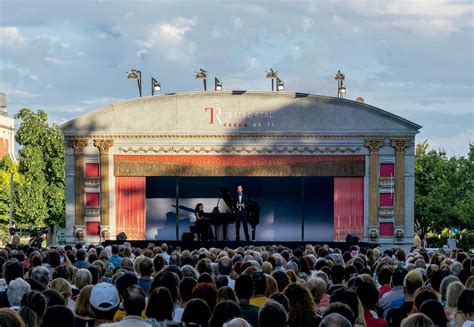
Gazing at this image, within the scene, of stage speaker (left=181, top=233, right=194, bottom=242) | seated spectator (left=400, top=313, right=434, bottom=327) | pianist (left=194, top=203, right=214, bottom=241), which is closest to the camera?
seated spectator (left=400, top=313, right=434, bottom=327)

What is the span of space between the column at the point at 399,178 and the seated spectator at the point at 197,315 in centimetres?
3620

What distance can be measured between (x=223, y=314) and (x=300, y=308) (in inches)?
36.9

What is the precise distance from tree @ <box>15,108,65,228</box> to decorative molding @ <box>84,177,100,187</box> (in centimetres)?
2670

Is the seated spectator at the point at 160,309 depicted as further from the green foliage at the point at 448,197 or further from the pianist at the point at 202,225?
the green foliage at the point at 448,197

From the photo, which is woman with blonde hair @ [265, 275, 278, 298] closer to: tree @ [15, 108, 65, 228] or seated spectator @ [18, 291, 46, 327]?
seated spectator @ [18, 291, 46, 327]

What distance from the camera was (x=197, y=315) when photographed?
1004 centimetres

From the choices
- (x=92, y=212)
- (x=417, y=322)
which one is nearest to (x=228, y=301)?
(x=417, y=322)

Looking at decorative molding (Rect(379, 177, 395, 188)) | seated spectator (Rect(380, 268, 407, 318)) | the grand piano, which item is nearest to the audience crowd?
seated spectator (Rect(380, 268, 407, 318))

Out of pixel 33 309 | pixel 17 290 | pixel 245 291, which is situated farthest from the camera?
pixel 17 290

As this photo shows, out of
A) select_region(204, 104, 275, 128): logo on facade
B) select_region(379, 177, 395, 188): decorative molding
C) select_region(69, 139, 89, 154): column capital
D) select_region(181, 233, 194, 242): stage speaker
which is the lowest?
select_region(181, 233, 194, 242): stage speaker

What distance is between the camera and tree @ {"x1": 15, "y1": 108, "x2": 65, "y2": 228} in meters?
72.6

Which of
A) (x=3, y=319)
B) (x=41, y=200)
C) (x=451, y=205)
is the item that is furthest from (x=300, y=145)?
(x=3, y=319)

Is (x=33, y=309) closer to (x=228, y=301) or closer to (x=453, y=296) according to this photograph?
(x=228, y=301)

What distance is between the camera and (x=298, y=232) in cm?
4784
